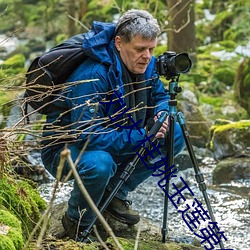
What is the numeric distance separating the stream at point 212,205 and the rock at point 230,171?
76mm

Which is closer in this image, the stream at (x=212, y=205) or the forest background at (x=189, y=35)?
the stream at (x=212, y=205)

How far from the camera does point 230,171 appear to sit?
6.50 m

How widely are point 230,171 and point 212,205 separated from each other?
956 mm

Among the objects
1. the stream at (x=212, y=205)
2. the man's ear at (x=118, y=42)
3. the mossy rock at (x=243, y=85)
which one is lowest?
the mossy rock at (x=243, y=85)

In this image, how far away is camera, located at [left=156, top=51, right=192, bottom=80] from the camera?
3383 mm

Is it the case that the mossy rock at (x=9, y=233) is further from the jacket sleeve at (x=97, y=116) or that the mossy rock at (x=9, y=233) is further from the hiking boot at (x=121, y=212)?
the hiking boot at (x=121, y=212)

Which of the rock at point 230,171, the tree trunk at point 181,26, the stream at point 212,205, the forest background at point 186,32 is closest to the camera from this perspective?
the stream at point 212,205

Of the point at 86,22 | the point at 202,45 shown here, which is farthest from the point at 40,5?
the point at 202,45

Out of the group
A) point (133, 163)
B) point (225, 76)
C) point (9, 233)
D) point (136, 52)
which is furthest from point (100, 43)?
point (225, 76)

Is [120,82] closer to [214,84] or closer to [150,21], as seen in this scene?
[150,21]

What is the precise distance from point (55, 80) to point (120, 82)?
0.37 metres

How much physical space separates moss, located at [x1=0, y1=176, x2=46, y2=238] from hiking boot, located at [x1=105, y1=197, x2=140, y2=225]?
56cm

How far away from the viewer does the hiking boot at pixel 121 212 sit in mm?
3898

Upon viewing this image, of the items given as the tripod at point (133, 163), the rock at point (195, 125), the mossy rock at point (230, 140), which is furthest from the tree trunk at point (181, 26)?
the tripod at point (133, 163)
